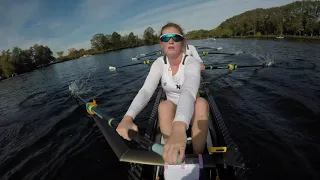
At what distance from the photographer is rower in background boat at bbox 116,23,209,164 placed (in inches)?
88.7

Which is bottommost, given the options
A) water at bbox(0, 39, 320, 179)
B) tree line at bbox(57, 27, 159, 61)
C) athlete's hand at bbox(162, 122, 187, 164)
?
water at bbox(0, 39, 320, 179)

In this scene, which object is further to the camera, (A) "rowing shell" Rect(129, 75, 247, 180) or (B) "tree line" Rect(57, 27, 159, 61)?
(B) "tree line" Rect(57, 27, 159, 61)

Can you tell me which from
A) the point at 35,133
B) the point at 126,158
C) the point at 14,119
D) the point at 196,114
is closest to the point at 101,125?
the point at 126,158

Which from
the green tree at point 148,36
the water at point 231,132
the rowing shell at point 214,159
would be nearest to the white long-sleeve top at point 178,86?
the rowing shell at point 214,159

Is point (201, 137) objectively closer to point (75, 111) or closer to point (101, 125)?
point (101, 125)

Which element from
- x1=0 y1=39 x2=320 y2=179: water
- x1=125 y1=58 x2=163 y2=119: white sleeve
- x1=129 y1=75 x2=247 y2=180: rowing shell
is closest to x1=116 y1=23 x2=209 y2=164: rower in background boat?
x1=125 y1=58 x2=163 y2=119: white sleeve

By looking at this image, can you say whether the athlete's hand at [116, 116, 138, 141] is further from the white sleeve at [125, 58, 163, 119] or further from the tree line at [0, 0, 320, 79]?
the tree line at [0, 0, 320, 79]

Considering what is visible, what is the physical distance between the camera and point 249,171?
4.04 m

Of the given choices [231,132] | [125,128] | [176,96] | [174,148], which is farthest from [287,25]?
[174,148]

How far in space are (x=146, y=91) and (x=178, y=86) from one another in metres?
0.66

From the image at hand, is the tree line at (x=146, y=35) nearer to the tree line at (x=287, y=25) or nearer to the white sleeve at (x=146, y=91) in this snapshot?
the tree line at (x=287, y=25)

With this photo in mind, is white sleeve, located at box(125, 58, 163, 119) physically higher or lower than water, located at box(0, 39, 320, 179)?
higher

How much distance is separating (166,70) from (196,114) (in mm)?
1083

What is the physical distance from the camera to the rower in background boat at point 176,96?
2.25 metres
